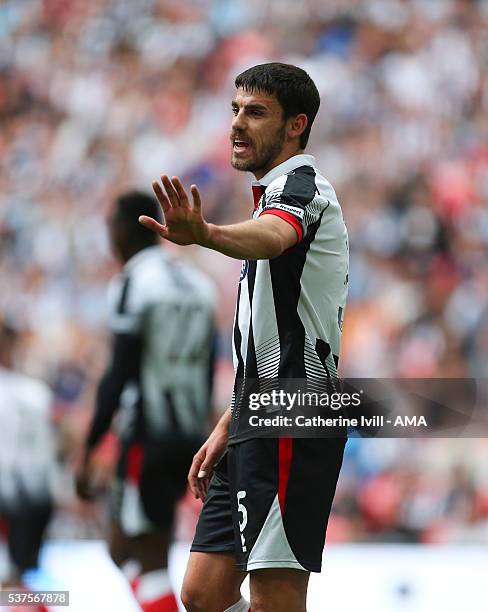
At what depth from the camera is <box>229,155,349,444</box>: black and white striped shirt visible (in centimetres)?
311

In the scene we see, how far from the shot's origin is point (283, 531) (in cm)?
304

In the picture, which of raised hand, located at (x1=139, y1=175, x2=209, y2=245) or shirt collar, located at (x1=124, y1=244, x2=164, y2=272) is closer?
raised hand, located at (x1=139, y1=175, x2=209, y2=245)

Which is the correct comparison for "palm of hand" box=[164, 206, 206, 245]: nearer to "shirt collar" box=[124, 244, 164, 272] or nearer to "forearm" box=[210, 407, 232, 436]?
"forearm" box=[210, 407, 232, 436]

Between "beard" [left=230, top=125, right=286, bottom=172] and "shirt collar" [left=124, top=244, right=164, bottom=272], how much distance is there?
6.54ft

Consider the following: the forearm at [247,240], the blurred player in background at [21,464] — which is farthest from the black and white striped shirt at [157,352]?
the forearm at [247,240]

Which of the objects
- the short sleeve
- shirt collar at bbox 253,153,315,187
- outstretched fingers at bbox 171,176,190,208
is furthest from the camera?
shirt collar at bbox 253,153,315,187

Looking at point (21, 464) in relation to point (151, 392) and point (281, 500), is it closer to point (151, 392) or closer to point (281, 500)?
point (151, 392)

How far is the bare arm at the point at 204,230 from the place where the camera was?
108 inches

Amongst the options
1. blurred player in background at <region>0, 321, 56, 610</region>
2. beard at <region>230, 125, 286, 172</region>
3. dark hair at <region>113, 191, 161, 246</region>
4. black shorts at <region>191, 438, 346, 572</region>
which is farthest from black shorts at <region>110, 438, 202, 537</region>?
beard at <region>230, 125, 286, 172</region>

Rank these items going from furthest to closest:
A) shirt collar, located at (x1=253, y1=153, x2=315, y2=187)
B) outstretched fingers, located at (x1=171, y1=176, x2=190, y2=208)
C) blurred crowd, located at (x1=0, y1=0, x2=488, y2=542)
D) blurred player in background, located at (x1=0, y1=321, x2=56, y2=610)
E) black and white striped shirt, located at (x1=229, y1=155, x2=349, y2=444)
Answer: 1. blurred crowd, located at (x1=0, y1=0, x2=488, y2=542)
2. blurred player in background, located at (x1=0, y1=321, x2=56, y2=610)
3. shirt collar, located at (x1=253, y1=153, x2=315, y2=187)
4. black and white striped shirt, located at (x1=229, y1=155, x2=349, y2=444)
5. outstretched fingers, located at (x1=171, y1=176, x2=190, y2=208)

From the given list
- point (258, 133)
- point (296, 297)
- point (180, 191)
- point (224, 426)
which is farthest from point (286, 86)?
point (224, 426)

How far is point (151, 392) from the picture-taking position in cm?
516

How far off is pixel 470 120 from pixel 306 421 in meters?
6.79

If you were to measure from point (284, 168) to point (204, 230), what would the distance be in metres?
0.56
